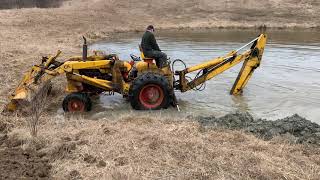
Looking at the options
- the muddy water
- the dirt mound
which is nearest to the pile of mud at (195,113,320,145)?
the muddy water

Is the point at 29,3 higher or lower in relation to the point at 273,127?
higher

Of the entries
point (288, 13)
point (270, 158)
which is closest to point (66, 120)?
point (270, 158)

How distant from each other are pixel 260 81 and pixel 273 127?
6.43 meters

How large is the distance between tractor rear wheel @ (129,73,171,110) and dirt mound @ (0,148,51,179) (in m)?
4.08

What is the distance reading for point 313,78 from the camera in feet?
53.9

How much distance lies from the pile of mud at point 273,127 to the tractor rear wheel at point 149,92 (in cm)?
182

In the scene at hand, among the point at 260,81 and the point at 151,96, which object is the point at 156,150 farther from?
the point at 260,81

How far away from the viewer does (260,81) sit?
52.6ft

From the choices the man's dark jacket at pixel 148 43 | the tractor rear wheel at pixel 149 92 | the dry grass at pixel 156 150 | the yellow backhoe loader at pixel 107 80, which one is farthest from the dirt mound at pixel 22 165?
the man's dark jacket at pixel 148 43

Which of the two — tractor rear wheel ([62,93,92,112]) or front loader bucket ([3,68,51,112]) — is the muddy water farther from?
front loader bucket ([3,68,51,112])

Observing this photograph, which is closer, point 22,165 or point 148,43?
point 22,165

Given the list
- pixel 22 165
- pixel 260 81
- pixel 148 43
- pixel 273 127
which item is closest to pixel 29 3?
pixel 260 81

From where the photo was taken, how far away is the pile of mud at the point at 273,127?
9241mm

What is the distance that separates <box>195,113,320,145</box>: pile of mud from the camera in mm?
9241
